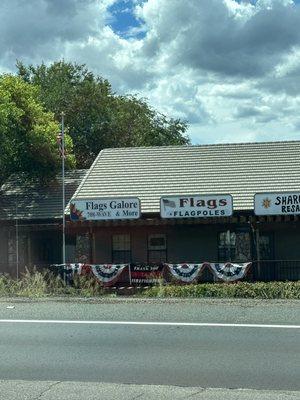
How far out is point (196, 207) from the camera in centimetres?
2186

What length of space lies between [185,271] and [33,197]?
11.7m

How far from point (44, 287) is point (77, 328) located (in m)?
6.45

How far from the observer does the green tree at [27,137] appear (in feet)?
88.1

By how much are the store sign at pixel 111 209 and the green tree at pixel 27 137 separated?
5.70m

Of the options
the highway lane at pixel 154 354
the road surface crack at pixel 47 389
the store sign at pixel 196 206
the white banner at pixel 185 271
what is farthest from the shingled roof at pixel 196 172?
the road surface crack at pixel 47 389

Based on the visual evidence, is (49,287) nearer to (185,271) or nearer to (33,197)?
(185,271)

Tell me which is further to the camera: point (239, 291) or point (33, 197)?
Result: point (33, 197)

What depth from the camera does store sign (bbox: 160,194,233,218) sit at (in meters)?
21.6

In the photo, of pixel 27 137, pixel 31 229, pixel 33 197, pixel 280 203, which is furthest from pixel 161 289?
pixel 33 197

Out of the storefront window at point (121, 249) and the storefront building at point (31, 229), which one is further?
the storefront building at point (31, 229)

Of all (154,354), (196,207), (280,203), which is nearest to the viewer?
(154,354)

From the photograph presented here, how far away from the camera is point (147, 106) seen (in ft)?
151

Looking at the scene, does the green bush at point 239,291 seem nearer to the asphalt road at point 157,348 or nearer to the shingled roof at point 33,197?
the asphalt road at point 157,348

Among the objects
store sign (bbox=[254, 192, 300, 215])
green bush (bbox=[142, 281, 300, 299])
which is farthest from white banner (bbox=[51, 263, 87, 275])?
store sign (bbox=[254, 192, 300, 215])
